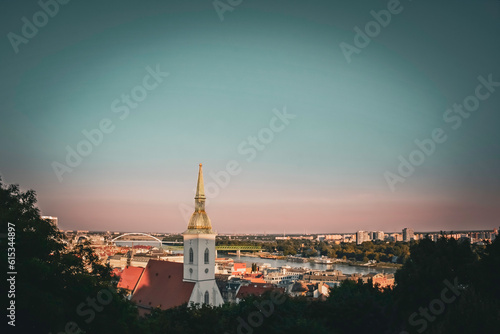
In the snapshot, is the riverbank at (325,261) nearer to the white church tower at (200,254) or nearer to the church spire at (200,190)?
the white church tower at (200,254)

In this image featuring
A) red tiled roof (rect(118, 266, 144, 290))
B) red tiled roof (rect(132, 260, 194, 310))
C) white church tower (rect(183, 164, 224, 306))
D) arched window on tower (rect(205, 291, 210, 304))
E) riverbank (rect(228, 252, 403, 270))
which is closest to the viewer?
red tiled roof (rect(132, 260, 194, 310))

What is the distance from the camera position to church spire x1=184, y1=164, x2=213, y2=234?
111 feet

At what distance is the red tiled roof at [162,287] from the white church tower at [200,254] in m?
0.58

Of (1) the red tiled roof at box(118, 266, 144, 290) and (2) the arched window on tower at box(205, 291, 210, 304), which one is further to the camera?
→ (1) the red tiled roof at box(118, 266, 144, 290)

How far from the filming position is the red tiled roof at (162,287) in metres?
32.2

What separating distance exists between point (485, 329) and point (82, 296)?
40.9 feet

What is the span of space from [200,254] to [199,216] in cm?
257

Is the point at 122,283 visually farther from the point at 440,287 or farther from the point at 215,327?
the point at 440,287

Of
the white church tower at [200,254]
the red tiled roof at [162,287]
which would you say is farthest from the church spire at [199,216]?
the red tiled roof at [162,287]

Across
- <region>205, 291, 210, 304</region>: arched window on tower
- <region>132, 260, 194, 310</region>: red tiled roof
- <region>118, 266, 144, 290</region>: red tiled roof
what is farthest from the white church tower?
<region>118, 266, 144, 290</region>: red tiled roof

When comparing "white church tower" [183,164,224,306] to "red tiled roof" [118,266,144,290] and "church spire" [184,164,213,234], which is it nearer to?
"church spire" [184,164,213,234]

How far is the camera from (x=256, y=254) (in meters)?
176

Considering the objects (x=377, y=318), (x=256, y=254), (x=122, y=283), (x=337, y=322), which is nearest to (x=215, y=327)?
(x=337, y=322)

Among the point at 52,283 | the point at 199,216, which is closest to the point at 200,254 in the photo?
the point at 199,216
